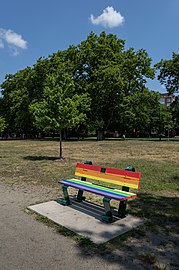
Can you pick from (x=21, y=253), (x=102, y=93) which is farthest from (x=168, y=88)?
(x=21, y=253)

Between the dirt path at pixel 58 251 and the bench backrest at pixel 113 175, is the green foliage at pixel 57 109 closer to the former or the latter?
the bench backrest at pixel 113 175

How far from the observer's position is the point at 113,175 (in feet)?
16.0

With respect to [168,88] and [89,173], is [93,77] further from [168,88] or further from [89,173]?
[89,173]

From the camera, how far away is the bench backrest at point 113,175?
4547mm

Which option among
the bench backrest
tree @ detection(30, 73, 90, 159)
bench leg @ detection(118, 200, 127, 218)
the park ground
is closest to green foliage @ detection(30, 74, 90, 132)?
tree @ detection(30, 73, 90, 159)

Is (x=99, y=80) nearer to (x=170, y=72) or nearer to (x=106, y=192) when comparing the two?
(x=170, y=72)

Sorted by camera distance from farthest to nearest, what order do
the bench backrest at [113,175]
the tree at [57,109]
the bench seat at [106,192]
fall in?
the tree at [57,109], the bench backrest at [113,175], the bench seat at [106,192]

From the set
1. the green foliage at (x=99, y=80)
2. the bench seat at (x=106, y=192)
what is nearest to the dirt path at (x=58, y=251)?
the bench seat at (x=106, y=192)

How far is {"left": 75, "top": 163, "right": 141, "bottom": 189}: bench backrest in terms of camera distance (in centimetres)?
455

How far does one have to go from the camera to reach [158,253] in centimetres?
331

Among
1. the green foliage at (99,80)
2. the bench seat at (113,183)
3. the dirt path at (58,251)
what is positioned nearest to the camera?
the dirt path at (58,251)

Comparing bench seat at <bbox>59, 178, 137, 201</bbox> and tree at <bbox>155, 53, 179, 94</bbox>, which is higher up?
tree at <bbox>155, 53, 179, 94</bbox>

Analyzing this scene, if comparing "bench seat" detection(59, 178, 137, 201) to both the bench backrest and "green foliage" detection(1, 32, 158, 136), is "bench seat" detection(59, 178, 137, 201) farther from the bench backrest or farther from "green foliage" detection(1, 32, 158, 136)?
"green foliage" detection(1, 32, 158, 136)

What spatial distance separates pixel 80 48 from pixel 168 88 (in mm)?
15374
